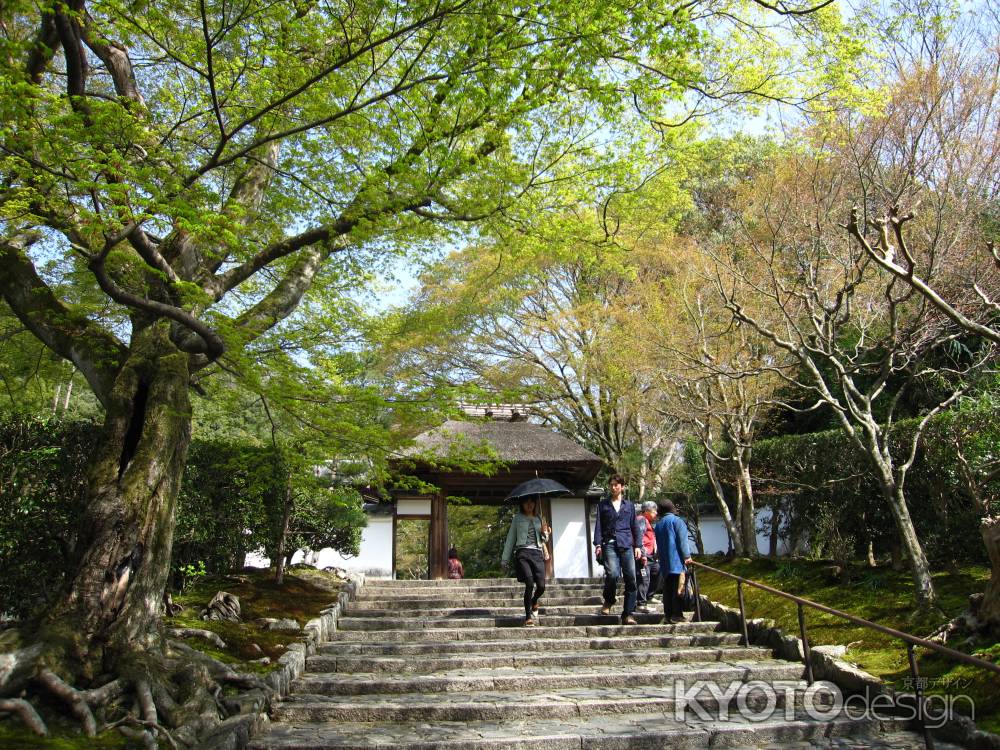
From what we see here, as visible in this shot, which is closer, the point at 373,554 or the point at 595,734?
the point at 595,734

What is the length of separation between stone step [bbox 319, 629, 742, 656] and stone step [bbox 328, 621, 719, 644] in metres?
0.24

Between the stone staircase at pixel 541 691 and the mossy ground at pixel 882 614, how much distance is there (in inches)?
28.3

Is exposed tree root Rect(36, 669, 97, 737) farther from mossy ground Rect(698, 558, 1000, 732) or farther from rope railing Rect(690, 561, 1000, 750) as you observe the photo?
mossy ground Rect(698, 558, 1000, 732)

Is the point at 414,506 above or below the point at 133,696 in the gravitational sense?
above

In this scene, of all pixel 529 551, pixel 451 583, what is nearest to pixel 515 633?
pixel 529 551

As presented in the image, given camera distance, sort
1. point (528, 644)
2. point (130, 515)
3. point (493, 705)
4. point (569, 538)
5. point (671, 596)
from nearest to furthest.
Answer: point (493, 705), point (130, 515), point (528, 644), point (671, 596), point (569, 538)

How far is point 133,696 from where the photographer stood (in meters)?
5.14

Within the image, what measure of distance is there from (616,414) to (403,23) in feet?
47.2

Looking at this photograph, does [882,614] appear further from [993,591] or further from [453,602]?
[453,602]

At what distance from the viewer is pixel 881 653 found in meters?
6.70

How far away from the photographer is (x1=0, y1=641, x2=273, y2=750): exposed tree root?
462cm

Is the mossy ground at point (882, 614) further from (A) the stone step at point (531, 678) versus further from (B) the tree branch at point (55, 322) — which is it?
(B) the tree branch at point (55, 322)

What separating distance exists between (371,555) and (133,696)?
15807 mm
